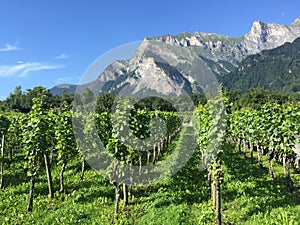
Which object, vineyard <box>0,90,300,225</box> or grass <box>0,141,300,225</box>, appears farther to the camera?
vineyard <box>0,90,300,225</box>

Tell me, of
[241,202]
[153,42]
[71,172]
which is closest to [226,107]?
[241,202]

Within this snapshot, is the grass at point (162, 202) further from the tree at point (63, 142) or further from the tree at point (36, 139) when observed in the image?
the tree at point (36, 139)

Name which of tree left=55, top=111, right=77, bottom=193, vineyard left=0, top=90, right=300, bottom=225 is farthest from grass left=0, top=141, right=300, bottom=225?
tree left=55, top=111, right=77, bottom=193

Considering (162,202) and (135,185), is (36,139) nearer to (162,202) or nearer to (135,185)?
(135,185)

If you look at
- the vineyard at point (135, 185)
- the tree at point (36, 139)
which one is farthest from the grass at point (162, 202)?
the tree at point (36, 139)

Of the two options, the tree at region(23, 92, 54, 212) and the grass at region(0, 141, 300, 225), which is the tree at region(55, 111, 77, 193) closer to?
the grass at region(0, 141, 300, 225)

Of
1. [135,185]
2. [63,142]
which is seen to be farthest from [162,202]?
[63,142]

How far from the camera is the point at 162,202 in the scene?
14.0 meters

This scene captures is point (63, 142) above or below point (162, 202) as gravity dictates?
above

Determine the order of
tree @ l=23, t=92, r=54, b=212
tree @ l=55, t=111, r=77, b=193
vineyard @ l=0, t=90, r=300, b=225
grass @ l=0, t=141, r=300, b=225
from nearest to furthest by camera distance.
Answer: grass @ l=0, t=141, r=300, b=225, vineyard @ l=0, t=90, r=300, b=225, tree @ l=23, t=92, r=54, b=212, tree @ l=55, t=111, r=77, b=193

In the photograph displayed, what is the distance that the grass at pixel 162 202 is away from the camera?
11.9 m

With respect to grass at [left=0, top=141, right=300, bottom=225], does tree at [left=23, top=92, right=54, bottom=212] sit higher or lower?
higher

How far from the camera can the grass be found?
1186 cm

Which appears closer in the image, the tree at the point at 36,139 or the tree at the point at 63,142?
the tree at the point at 36,139
